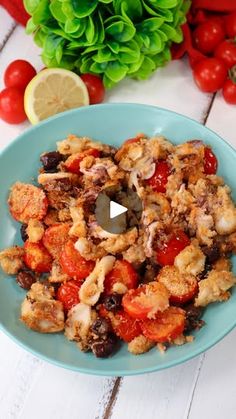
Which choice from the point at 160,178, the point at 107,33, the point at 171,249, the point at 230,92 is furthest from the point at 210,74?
the point at 171,249

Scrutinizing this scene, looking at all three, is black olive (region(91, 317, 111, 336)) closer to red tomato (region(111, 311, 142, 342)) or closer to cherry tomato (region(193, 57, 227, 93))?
red tomato (region(111, 311, 142, 342))

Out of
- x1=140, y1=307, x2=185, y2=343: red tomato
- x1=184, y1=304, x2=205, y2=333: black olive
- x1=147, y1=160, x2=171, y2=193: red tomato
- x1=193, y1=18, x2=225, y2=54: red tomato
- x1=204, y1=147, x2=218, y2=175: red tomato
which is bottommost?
x1=193, y1=18, x2=225, y2=54: red tomato

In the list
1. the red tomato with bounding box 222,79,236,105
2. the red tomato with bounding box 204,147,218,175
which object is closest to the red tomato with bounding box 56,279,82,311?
the red tomato with bounding box 204,147,218,175

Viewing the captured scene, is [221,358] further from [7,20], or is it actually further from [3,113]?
[7,20]

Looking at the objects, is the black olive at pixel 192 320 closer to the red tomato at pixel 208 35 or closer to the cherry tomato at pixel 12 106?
the cherry tomato at pixel 12 106

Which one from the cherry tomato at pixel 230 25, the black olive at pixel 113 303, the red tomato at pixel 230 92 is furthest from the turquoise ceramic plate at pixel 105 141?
the cherry tomato at pixel 230 25

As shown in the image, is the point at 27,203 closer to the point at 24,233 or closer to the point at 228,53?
the point at 24,233

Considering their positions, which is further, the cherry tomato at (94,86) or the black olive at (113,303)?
the cherry tomato at (94,86)
